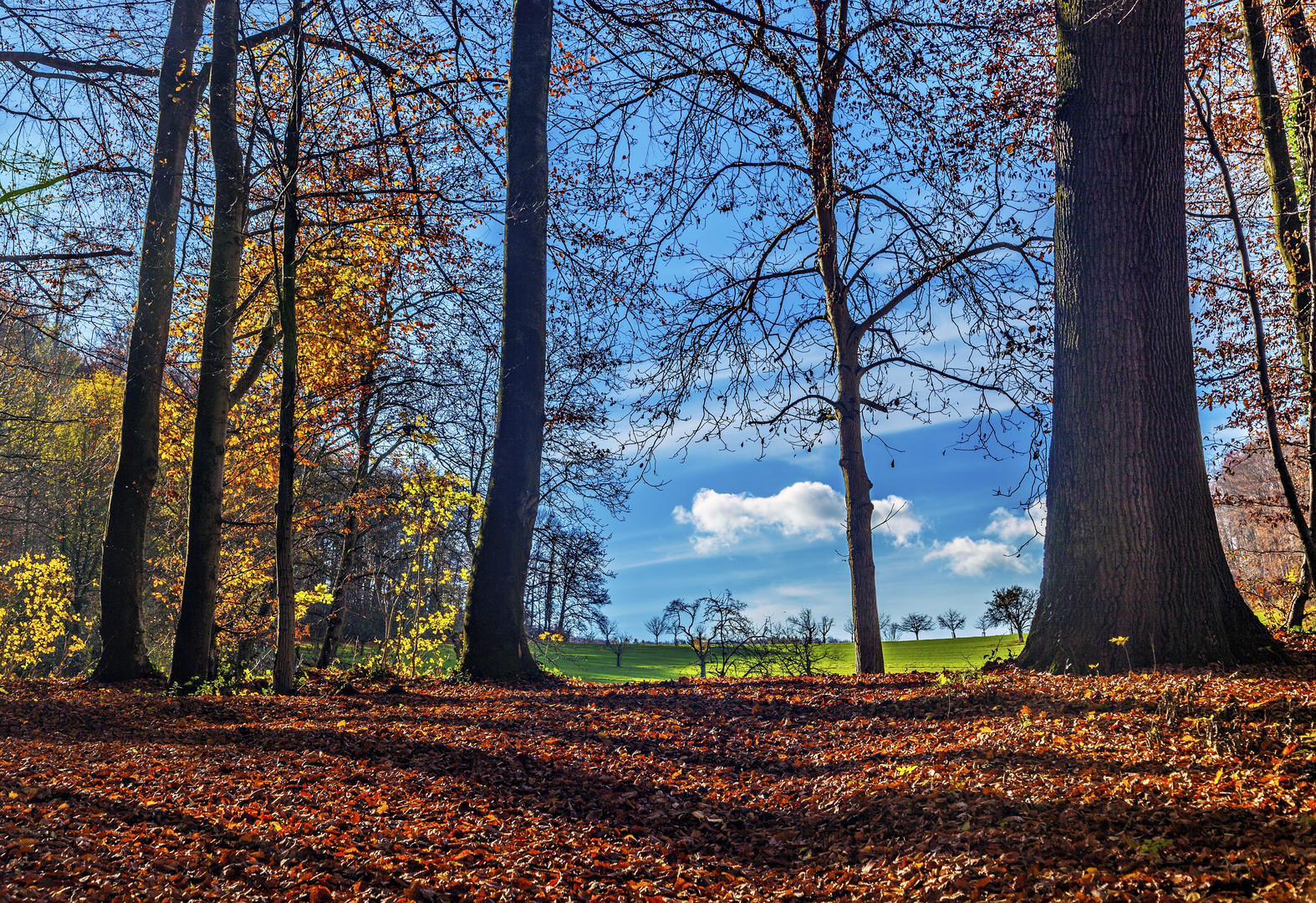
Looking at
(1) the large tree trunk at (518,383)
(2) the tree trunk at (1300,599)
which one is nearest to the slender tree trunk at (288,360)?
(1) the large tree trunk at (518,383)

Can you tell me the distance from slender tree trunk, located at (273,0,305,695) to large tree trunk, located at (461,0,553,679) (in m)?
1.97

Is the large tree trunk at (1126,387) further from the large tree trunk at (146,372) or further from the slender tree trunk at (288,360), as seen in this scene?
the large tree trunk at (146,372)

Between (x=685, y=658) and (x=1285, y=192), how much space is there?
101 feet

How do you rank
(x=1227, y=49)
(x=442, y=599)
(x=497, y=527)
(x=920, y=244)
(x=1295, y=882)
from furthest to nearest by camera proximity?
(x=442, y=599)
(x=1227, y=49)
(x=497, y=527)
(x=920, y=244)
(x=1295, y=882)

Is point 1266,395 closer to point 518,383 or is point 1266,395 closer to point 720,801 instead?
point 720,801

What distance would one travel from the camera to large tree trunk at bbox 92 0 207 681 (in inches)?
392

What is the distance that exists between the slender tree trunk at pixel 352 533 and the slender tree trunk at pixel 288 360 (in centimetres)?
370

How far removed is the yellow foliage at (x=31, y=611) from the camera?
16312 mm

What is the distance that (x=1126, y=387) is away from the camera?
19.7 ft

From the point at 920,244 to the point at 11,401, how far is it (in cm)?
2093

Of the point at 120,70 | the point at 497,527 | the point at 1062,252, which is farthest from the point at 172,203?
the point at 1062,252

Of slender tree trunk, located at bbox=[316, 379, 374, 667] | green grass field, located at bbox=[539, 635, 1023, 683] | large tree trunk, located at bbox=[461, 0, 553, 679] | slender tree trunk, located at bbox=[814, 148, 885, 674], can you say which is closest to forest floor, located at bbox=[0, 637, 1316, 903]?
large tree trunk, located at bbox=[461, 0, 553, 679]

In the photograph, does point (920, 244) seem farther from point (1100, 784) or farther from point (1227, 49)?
point (1227, 49)

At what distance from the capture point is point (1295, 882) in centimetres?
246
